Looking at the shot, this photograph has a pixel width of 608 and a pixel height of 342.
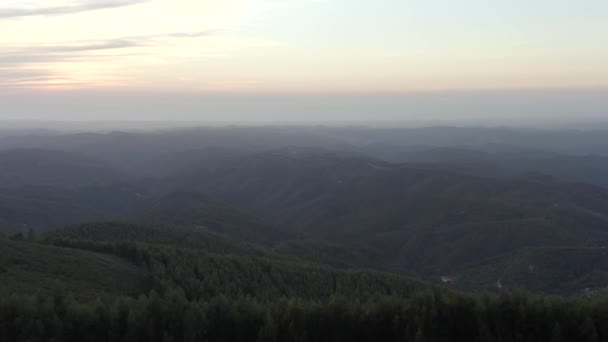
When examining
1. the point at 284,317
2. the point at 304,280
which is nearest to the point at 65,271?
the point at 284,317

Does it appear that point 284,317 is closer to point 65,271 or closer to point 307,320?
point 307,320

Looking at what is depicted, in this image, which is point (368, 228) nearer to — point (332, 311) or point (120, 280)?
point (120, 280)

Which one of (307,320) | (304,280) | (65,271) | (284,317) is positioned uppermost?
(284,317)

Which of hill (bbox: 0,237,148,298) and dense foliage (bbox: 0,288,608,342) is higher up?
dense foliage (bbox: 0,288,608,342)

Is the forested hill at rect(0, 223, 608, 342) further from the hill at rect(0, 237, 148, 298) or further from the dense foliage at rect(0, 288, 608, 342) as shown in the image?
the hill at rect(0, 237, 148, 298)

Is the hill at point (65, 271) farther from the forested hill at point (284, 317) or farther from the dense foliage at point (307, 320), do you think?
the dense foliage at point (307, 320)

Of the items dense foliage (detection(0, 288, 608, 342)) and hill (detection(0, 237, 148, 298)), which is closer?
dense foliage (detection(0, 288, 608, 342))

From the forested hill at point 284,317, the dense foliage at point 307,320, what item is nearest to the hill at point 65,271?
the forested hill at point 284,317

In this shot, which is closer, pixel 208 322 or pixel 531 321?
pixel 208 322

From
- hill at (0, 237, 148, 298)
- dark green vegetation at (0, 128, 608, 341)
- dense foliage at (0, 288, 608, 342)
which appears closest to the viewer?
dense foliage at (0, 288, 608, 342)

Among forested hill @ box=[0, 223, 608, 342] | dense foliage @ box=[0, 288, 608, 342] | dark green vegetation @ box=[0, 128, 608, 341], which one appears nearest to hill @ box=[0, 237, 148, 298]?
dark green vegetation @ box=[0, 128, 608, 341]

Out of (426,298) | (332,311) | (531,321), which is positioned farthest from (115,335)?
(531,321)
